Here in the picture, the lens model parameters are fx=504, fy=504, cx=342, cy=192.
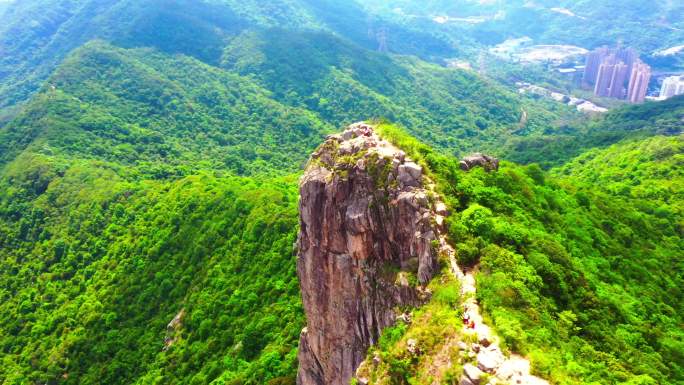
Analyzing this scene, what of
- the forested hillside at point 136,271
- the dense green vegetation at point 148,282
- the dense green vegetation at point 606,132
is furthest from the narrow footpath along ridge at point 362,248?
the dense green vegetation at point 606,132

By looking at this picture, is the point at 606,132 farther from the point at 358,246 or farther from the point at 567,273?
the point at 358,246

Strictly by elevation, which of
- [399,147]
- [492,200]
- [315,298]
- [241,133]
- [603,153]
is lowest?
[241,133]

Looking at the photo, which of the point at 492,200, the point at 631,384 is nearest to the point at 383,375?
the point at 631,384

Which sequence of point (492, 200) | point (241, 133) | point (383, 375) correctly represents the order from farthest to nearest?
1. point (241, 133)
2. point (492, 200)
3. point (383, 375)

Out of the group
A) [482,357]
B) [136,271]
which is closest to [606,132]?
[136,271]

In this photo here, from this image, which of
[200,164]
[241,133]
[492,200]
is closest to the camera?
[492,200]

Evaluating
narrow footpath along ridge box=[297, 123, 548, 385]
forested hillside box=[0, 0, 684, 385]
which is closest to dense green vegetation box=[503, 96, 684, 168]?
forested hillside box=[0, 0, 684, 385]

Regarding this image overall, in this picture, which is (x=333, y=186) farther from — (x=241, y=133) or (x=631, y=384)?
(x=241, y=133)
